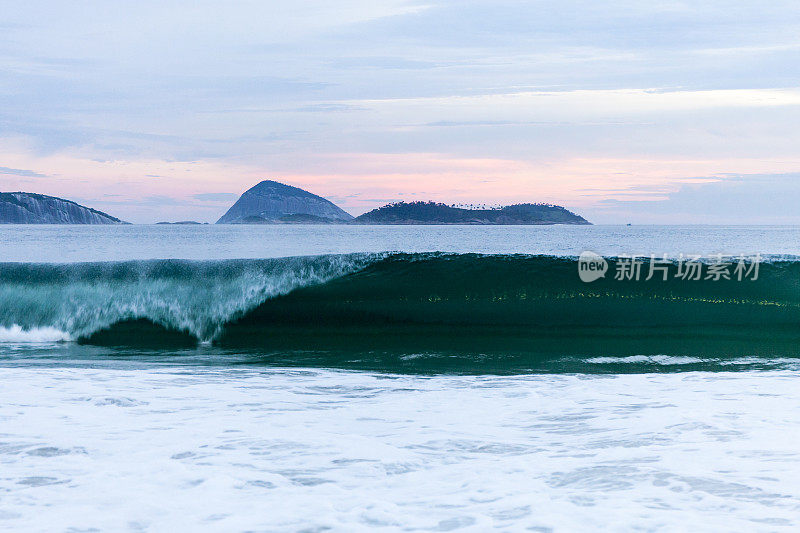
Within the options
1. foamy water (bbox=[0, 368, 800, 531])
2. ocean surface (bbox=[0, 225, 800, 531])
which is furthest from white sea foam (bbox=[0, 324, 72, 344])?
foamy water (bbox=[0, 368, 800, 531])

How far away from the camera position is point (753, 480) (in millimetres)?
3428

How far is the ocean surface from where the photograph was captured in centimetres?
316

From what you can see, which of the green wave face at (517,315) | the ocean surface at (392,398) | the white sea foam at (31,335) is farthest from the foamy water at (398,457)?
the white sea foam at (31,335)

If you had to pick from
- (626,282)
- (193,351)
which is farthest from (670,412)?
(626,282)

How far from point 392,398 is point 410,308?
557 centimetres

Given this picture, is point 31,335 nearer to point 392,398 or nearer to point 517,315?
point 392,398

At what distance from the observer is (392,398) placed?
559 centimetres

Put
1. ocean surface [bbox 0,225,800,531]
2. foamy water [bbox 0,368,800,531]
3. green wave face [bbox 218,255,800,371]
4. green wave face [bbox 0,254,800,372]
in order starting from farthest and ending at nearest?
green wave face [bbox 0,254,800,372], green wave face [bbox 218,255,800,371], ocean surface [bbox 0,225,800,531], foamy water [bbox 0,368,800,531]

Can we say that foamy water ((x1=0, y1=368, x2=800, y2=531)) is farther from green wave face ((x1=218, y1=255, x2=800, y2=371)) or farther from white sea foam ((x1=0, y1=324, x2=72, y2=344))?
white sea foam ((x1=0, y1=324, x2=72, y2=344))

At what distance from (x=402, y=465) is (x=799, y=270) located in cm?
1186

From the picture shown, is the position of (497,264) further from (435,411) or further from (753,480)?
(753,480)

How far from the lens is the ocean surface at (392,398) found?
3158 millimetres

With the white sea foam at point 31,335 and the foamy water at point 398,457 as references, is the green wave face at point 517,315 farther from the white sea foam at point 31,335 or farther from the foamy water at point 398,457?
the foamy water at point 398,457

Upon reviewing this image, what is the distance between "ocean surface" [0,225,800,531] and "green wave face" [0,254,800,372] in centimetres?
5
